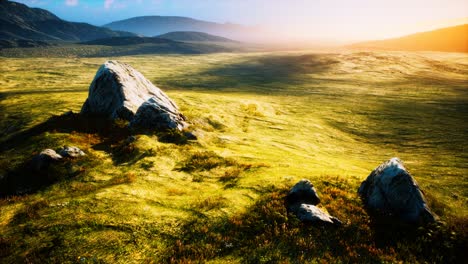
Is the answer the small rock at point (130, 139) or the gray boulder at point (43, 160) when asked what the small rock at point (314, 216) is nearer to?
the small rock at point (130, 139)

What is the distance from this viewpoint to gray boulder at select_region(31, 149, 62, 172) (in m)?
23.0

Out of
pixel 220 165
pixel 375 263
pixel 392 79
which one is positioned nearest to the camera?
pixel 375 263

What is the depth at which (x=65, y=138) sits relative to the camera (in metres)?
28.5

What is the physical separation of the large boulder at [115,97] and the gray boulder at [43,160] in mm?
10680

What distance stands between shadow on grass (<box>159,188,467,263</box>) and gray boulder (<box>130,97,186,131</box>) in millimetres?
17289

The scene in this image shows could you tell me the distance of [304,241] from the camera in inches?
580

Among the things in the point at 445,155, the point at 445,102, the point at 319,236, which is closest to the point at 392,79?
the point at 445,102

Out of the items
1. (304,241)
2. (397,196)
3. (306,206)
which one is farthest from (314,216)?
(397,196)

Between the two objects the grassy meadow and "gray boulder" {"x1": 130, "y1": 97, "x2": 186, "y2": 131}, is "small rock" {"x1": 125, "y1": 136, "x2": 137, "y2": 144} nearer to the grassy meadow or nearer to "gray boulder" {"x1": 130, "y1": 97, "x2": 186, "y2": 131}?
the grassy meadow

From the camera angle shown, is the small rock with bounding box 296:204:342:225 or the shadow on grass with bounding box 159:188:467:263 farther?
the small rock with bounding box 296:204:342:225

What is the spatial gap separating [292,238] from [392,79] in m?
112

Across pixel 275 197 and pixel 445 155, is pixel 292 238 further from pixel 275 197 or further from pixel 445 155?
pixel 445 155

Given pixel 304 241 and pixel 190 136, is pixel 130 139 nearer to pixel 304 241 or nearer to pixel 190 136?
pixel 190 136

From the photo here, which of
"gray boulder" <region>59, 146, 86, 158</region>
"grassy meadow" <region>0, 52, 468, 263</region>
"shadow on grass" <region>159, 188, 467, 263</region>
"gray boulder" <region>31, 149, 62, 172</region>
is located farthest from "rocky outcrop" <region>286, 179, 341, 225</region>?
"gray boulder" <region>31, 149, 62, 172</region>
